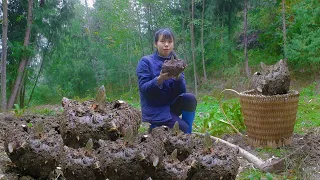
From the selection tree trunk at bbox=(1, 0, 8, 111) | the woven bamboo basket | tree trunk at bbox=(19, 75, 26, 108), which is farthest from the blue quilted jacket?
tree trunk at bbox=(19, 75, 26, 108)

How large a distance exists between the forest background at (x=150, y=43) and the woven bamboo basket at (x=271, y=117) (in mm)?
8205

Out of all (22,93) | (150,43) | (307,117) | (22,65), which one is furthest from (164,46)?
(150,43)

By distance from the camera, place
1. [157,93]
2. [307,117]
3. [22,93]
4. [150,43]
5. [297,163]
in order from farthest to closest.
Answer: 1. [150,43]
2. [22,93]
3. [307,117]
4. [157,93]
5. [297,163]

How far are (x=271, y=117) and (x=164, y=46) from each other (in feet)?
4.96

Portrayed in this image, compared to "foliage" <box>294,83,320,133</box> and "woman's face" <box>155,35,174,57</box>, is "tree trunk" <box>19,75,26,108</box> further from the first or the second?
"woman's face" <box>155,35,174,57</box>

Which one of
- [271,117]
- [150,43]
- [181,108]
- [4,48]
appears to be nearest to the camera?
[181,108]

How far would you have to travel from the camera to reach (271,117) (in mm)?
4117

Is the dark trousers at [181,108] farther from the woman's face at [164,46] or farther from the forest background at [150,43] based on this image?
the forest background at [150,43]

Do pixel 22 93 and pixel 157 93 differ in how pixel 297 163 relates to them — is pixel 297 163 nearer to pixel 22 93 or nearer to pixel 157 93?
pixel 157 93

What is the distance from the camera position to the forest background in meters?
11.4

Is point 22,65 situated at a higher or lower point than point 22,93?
higher

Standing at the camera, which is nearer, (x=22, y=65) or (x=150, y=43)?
(x=22, y=65)

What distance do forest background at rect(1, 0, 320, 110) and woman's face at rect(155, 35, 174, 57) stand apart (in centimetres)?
819

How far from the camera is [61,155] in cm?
222
